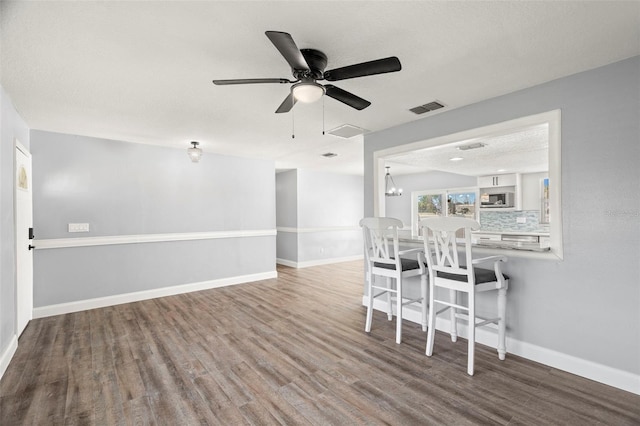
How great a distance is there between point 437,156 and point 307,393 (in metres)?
4.05

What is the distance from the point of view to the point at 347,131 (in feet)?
12.9

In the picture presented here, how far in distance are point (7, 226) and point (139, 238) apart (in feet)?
6.28

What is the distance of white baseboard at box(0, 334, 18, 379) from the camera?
94.0 inches

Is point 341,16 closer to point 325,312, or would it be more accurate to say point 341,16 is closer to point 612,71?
point 612,71

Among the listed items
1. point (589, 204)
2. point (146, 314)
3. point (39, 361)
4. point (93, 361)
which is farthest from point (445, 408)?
point (146, 314)

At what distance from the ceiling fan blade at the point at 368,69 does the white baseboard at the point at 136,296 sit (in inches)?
172

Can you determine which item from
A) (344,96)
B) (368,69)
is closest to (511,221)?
(344,96)

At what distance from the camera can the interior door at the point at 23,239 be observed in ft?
10.0

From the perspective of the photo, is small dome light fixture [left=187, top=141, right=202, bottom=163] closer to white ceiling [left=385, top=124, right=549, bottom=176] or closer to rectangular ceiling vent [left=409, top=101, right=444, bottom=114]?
white ceiling [left=385, top=124, right=549, bottom=176]

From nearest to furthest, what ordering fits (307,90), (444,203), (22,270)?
(307,90) < (22,270) < (444,203)

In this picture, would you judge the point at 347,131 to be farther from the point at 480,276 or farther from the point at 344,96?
the point at 480,276

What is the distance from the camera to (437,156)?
4789 millimetres

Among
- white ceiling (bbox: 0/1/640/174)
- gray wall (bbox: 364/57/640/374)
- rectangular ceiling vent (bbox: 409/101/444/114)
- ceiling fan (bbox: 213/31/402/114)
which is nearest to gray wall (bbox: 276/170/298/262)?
white ceiling (bbox: 0/1/640/174)

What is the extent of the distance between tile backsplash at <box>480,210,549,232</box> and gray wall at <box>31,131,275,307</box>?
5094 mm
